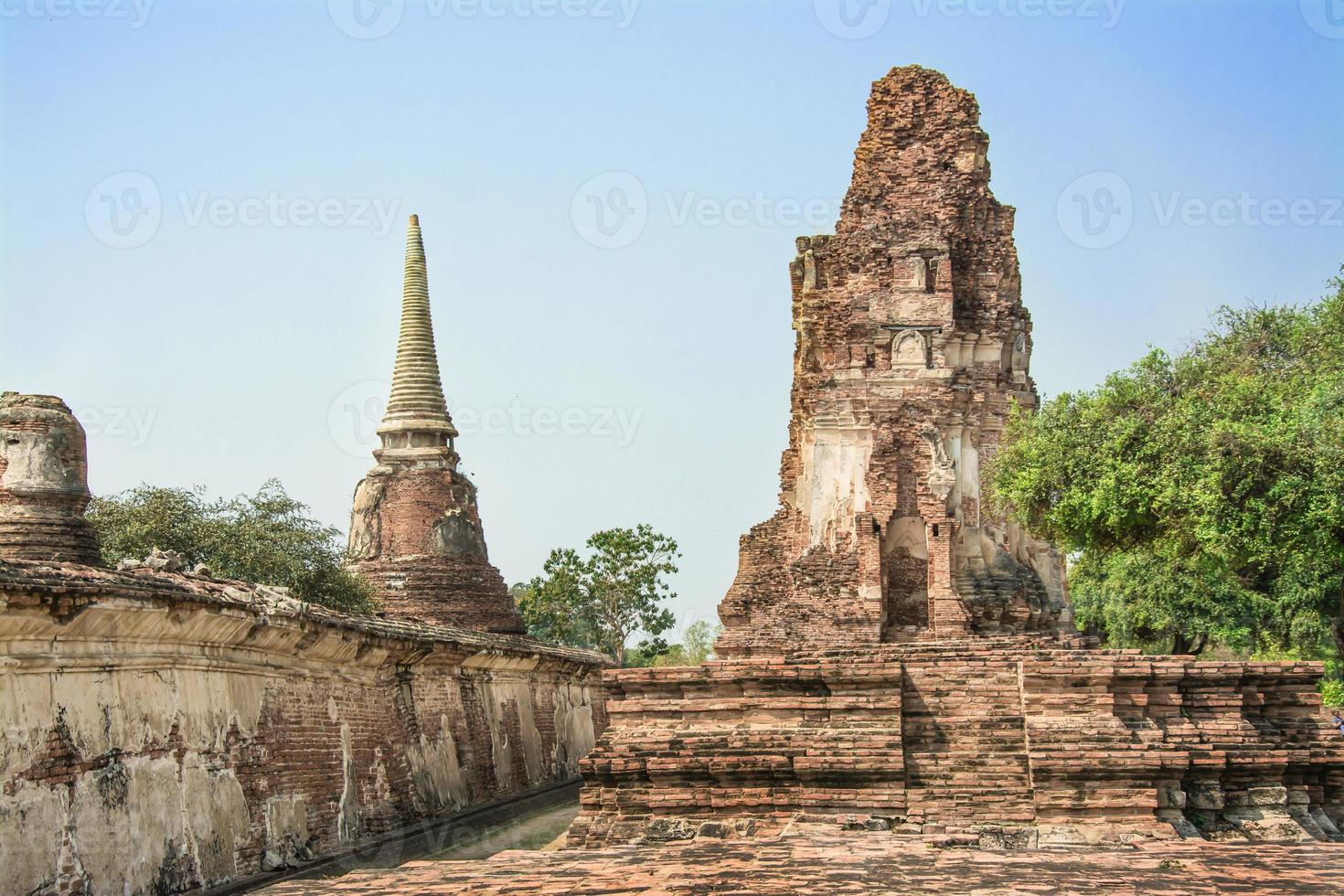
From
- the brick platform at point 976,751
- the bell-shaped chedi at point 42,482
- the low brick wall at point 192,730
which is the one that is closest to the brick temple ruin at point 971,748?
the brick platform at point 976,751

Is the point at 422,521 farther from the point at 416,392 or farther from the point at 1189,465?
the point at 1189,465

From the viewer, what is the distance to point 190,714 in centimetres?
1423

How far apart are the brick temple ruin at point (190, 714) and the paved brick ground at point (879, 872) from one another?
4335 mm

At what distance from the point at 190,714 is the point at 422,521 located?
20.1 m

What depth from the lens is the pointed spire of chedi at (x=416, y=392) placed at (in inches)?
1396

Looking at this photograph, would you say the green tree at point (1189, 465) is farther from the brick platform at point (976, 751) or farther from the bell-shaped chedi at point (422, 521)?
the bell-shaped chedi at point (422, 521)

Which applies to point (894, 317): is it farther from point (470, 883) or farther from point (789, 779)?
point (470, 883)

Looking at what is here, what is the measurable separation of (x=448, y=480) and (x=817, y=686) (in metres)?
21.3

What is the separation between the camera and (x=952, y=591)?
74.3 ft

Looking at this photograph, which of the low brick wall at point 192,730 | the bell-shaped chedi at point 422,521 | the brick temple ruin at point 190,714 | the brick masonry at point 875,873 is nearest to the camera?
the brick masonry at point 875,873

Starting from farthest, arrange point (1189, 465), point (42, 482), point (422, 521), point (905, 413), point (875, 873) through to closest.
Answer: point (422, 521) < point (905, 413) < point (1189, 465) < point (42, 482) < point (875, 873)

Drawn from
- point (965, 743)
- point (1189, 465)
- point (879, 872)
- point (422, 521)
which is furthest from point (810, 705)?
point (422, 521)

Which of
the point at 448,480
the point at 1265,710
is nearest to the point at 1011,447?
the point at 1265,710

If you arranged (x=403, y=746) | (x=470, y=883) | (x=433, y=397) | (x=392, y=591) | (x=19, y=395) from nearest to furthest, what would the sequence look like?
(x=470, y=883), (x=19, y=395), (x=403, y=746), (x=392, y=591), (x=433, y=397)
